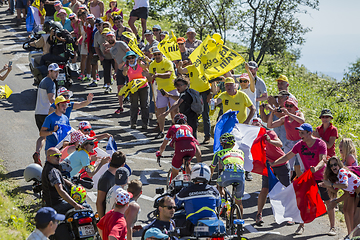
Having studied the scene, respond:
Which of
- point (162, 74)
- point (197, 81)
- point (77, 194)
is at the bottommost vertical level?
point (77, 194)

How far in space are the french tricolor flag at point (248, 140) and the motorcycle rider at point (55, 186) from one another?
323 centimetres

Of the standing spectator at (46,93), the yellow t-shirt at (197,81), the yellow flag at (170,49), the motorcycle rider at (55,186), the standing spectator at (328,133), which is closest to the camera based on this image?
the motorcycle rider at (55,186)

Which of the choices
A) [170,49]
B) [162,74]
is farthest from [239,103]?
[170,49]

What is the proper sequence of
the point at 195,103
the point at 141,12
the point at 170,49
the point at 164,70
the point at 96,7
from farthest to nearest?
the point at 96,7 < the point at 141,12 < the point at 170,49 < the point at 164,70 < the point at 195,103

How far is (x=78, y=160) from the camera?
7.64 metres

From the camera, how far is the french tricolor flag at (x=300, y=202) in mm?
8141

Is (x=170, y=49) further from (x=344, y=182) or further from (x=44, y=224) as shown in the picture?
(x=44, y=224)

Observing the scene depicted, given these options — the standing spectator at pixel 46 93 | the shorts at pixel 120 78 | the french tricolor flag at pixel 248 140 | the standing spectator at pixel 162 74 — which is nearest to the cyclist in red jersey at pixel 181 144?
the french tricolor flag at pixel 248 140

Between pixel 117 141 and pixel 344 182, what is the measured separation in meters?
6.74

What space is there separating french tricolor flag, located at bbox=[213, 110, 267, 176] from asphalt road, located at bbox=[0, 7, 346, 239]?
3.51ft

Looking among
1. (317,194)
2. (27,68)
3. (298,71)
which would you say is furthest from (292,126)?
(298,71)

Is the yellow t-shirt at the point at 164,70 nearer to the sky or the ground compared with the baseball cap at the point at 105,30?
nearer to the ground

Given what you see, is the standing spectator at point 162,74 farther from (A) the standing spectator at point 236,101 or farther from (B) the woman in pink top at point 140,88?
(A) the standing spectator at point 236,101

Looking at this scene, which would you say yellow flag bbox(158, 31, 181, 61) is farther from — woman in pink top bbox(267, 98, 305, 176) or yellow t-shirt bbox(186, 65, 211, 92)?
woman in pink top bbox(267, 98, 305, 176)
